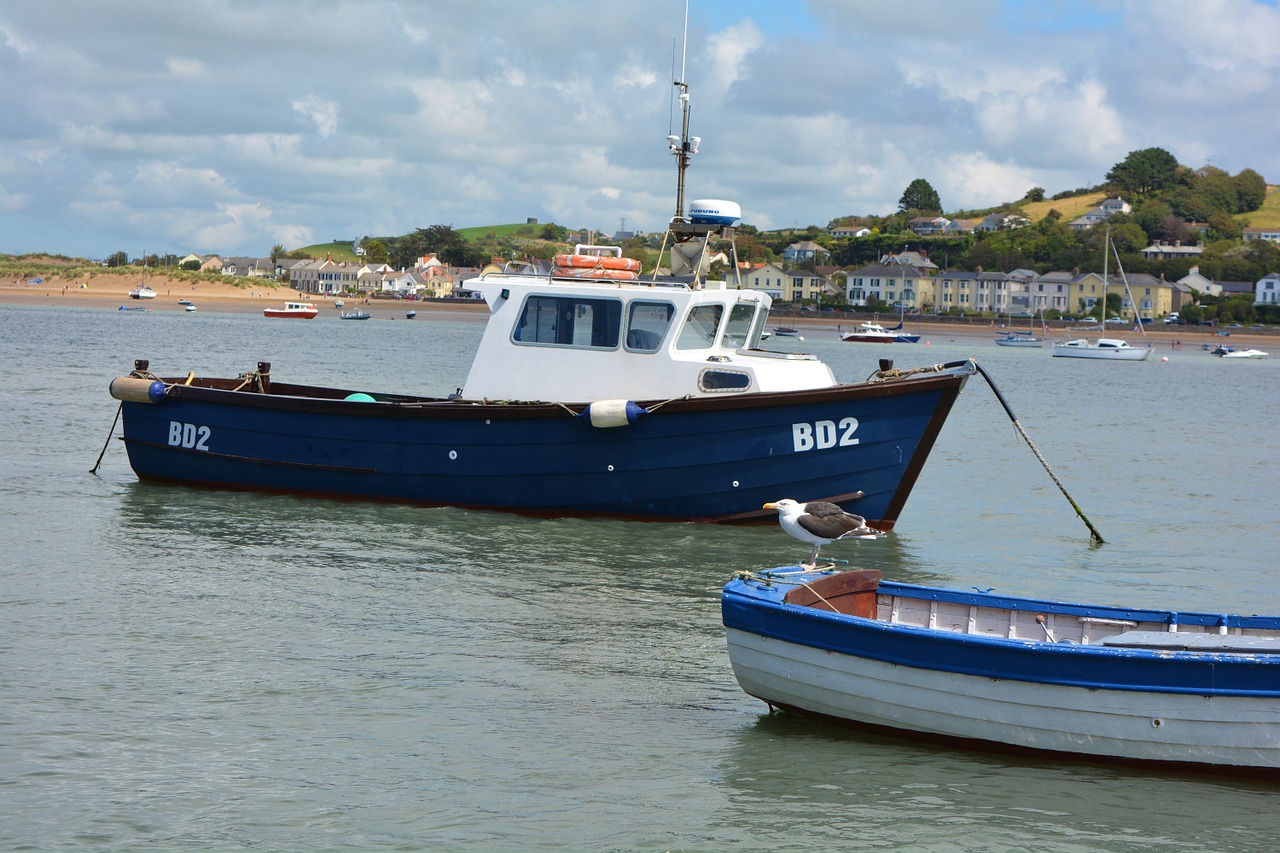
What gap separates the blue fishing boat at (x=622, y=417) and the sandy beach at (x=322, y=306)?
10600 centimetres

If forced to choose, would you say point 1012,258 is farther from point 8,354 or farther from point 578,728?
point 578,728

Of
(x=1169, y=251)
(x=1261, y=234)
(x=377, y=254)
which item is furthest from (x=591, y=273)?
(x=1261, y=234)

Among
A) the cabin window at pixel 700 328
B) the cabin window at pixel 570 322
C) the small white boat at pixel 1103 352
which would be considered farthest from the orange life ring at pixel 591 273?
the small white boat at pixel 1103 352

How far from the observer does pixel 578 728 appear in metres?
8.86

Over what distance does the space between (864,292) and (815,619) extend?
150475mm

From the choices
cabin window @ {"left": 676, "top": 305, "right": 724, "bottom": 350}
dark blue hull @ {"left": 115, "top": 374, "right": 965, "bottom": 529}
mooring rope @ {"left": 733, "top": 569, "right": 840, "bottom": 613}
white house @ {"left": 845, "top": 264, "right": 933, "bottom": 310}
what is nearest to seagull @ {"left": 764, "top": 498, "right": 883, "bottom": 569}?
mooring rope @ {"left": 733, "top": 569, "right": 840, "bottom": 613}

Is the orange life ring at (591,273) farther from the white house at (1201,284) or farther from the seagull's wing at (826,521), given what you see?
the white house at (1201,284)

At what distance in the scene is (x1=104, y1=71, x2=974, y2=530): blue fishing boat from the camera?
14.7 m

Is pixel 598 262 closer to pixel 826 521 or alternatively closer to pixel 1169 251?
pixel 826 521

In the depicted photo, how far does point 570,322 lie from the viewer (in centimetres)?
1591

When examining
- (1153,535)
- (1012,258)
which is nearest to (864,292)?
(1012,258)

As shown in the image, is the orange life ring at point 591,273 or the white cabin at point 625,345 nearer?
the white cabin at point 625,345

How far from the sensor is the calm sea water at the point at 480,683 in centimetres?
748

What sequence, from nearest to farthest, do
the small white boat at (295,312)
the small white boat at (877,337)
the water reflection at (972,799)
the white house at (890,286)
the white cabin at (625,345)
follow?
the water reflection at (972,799)
the white cabin at (625,345)
the small white boat at (877,337)
the small white boat at (295,312)
the white house at (890,286)
